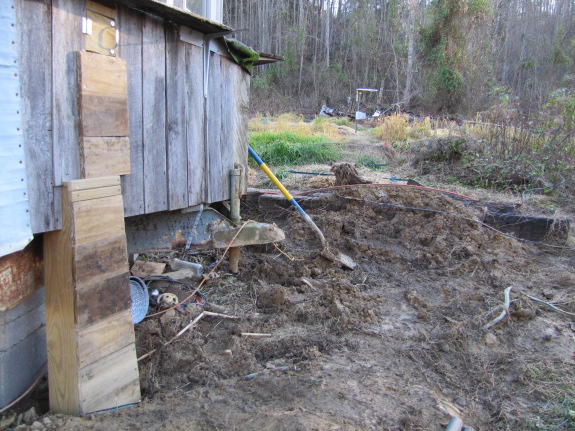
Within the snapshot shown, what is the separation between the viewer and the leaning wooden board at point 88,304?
2348 mm

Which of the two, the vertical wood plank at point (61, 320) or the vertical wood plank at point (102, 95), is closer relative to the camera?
the vertical wood plank at point (61, 320)

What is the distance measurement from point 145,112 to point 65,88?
0.66 meters

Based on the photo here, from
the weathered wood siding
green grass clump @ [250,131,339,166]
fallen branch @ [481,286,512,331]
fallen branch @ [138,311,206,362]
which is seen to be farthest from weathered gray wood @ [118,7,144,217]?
green grass clump @ [250,131,339,166]

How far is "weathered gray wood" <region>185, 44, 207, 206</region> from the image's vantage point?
135 inches

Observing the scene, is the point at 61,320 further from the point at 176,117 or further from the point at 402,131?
the point at 402,131

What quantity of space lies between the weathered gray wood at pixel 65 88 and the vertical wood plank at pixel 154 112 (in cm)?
56

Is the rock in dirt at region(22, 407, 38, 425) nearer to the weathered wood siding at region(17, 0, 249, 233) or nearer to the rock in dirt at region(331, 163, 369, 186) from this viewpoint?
the weathered wood siding at region(17, 0, 249, 233)

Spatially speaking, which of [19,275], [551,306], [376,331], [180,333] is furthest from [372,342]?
[19,275]

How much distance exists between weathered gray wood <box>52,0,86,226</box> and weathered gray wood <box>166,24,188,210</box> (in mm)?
792

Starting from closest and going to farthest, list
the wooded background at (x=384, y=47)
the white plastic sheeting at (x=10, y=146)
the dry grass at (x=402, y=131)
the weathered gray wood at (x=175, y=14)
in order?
1. the white plastic sheeting at (x=10, y=146)
2. the weathered gray wood at (x=175, y=14)
3. the dry grass at (x=402, y=131)
4. the wooded background at (x=384, y=47)

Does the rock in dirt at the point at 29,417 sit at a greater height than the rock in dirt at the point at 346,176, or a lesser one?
lesser

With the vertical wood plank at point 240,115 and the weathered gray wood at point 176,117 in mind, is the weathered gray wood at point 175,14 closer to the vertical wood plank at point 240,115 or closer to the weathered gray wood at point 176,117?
the weathered gray wood at point 176,117

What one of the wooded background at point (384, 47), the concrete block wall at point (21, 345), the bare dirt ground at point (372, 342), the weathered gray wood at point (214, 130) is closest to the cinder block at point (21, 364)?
the concrete block wall at point (21, 345)

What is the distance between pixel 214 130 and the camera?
12.5 ft
